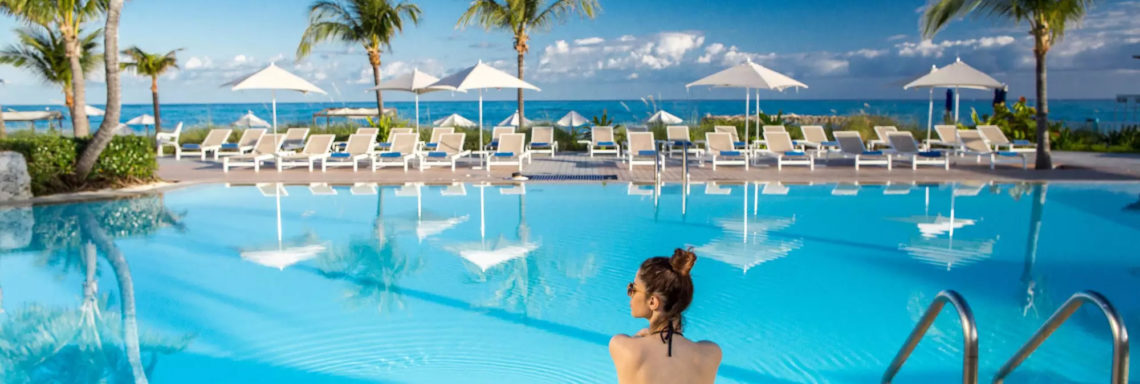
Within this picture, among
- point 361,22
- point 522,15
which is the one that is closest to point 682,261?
point 522,15

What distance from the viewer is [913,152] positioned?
48.9ft

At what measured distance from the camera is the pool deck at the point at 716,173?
529 inches

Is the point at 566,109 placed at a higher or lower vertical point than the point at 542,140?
higher

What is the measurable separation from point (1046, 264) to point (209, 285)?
7.30 m

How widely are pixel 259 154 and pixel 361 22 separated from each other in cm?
659

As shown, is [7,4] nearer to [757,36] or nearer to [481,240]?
[481,240]

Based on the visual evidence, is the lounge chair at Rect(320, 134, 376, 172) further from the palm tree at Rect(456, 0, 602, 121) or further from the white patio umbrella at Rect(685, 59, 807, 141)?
the white patio umbrella at Rect(685, 59, 807, 141)

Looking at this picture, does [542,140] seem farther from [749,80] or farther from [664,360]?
[664,360]

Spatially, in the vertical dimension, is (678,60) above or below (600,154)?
above

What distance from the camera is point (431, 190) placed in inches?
501

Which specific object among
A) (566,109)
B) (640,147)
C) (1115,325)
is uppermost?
(566,109)

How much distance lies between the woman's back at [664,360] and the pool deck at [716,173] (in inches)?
458

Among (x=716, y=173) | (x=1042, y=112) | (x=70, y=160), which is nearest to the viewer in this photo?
(x=70, y=160)

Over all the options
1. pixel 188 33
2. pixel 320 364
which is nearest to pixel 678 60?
pixel 188 33
